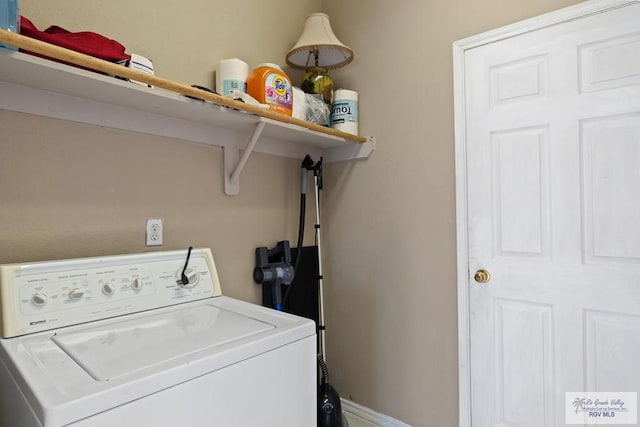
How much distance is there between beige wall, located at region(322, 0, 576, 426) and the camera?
1.77 m

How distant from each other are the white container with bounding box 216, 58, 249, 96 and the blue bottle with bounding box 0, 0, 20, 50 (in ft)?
2.58

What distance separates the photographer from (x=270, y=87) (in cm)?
161

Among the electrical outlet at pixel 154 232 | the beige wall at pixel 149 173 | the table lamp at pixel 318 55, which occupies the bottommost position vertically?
the electrical outlet at pixel 154 232

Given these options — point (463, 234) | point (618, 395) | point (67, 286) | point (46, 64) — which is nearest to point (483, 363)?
point (618, 395)

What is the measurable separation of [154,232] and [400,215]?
1198 millimetres

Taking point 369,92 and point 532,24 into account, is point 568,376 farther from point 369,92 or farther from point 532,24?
point 369,92

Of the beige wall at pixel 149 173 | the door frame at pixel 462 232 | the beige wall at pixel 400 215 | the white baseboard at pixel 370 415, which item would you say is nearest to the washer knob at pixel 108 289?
the beige wall at pixel 149 173

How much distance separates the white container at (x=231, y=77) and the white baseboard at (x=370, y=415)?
1826mm

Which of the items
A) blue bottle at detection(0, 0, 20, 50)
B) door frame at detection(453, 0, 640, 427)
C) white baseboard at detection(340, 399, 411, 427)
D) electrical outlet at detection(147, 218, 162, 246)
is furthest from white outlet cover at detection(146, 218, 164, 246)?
white baseboard at detection(340, 399, 411, 427)

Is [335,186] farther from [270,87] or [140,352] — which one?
[140,352]

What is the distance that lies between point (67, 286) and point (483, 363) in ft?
5.51

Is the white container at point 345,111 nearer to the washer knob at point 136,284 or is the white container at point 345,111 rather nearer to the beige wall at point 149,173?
the beige wall at point 149,173

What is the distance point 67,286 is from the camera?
3.58ft

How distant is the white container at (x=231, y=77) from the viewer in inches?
63.4
